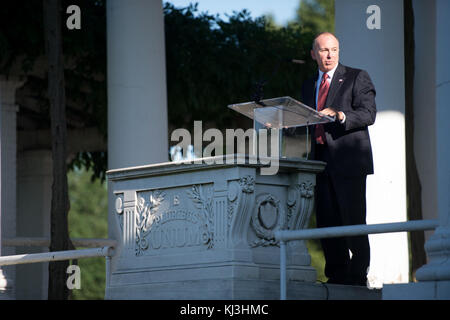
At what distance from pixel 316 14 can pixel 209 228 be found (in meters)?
47.1

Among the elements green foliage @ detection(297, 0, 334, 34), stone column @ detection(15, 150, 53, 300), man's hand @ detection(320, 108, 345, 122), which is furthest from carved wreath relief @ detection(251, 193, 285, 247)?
green foliage @ detection(297, 0, 334, 34)

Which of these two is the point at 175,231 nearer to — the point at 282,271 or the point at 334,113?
the point at 282,271

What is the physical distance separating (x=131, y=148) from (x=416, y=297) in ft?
30.8

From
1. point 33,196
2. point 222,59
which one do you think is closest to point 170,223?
point 222,59

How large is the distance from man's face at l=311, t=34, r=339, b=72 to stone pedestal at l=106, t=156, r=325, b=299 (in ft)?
4.11

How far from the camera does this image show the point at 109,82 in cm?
1848

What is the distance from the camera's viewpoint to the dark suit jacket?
39.0 ft

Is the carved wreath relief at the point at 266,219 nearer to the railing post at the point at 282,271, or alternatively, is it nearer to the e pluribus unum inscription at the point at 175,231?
the e pluribus unum inscription at the point at 175,231

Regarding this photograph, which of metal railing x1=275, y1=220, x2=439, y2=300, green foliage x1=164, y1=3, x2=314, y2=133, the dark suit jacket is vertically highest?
green foliage x1=164, y1=3, x2=314, y2=133

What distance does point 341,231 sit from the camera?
984 cm

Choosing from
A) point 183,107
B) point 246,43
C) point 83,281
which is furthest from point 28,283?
point 83,281

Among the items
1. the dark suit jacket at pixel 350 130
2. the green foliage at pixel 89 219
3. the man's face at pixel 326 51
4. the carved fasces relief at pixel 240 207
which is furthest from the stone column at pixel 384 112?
the green foliage at pixel 89 219

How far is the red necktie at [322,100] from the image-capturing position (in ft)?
39.6

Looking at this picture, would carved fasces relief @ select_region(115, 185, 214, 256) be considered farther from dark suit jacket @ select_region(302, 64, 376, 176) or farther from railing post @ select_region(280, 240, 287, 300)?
dark suit jacket @ select_region(302, 64, 376, 176)
